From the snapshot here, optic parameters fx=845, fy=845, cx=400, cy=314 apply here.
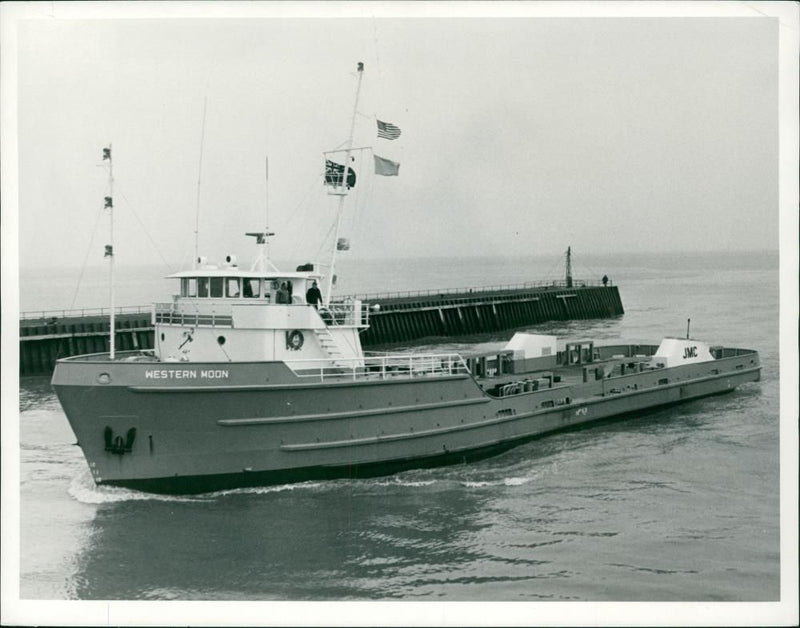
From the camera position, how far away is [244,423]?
1291 centimetres

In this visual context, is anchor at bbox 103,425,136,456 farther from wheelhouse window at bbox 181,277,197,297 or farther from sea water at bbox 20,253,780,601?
wheelhouse window at bbox 181,277,197,297

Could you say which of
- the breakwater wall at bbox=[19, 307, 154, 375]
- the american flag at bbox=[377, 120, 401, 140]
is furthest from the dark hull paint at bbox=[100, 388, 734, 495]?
the breakwater wall at bbox=[19, 307, 154, 375]

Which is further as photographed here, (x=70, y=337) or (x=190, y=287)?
(x=70, y=337)

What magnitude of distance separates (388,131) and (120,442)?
6.66 m

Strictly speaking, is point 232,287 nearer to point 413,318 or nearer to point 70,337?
point 70,337

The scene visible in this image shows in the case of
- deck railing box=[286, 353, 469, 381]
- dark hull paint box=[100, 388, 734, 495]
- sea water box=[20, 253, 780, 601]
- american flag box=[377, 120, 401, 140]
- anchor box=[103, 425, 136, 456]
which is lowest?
sea water box=[20, 253, 780, 601]

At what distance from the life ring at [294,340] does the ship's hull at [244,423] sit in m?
0.80

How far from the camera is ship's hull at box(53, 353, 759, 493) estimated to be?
41.3 ft

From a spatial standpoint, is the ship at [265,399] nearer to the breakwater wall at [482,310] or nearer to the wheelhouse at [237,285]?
the wheelhouse at [237,285]

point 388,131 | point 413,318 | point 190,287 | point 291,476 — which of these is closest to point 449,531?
point 291,476

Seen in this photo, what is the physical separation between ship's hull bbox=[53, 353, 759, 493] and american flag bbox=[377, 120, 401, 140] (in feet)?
13.6

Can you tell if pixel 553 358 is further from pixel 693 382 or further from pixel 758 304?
pixel 758 304

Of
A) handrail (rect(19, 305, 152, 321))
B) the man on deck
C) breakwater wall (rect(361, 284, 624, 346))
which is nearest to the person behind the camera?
the man on deck

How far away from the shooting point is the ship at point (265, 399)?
12.6 m
